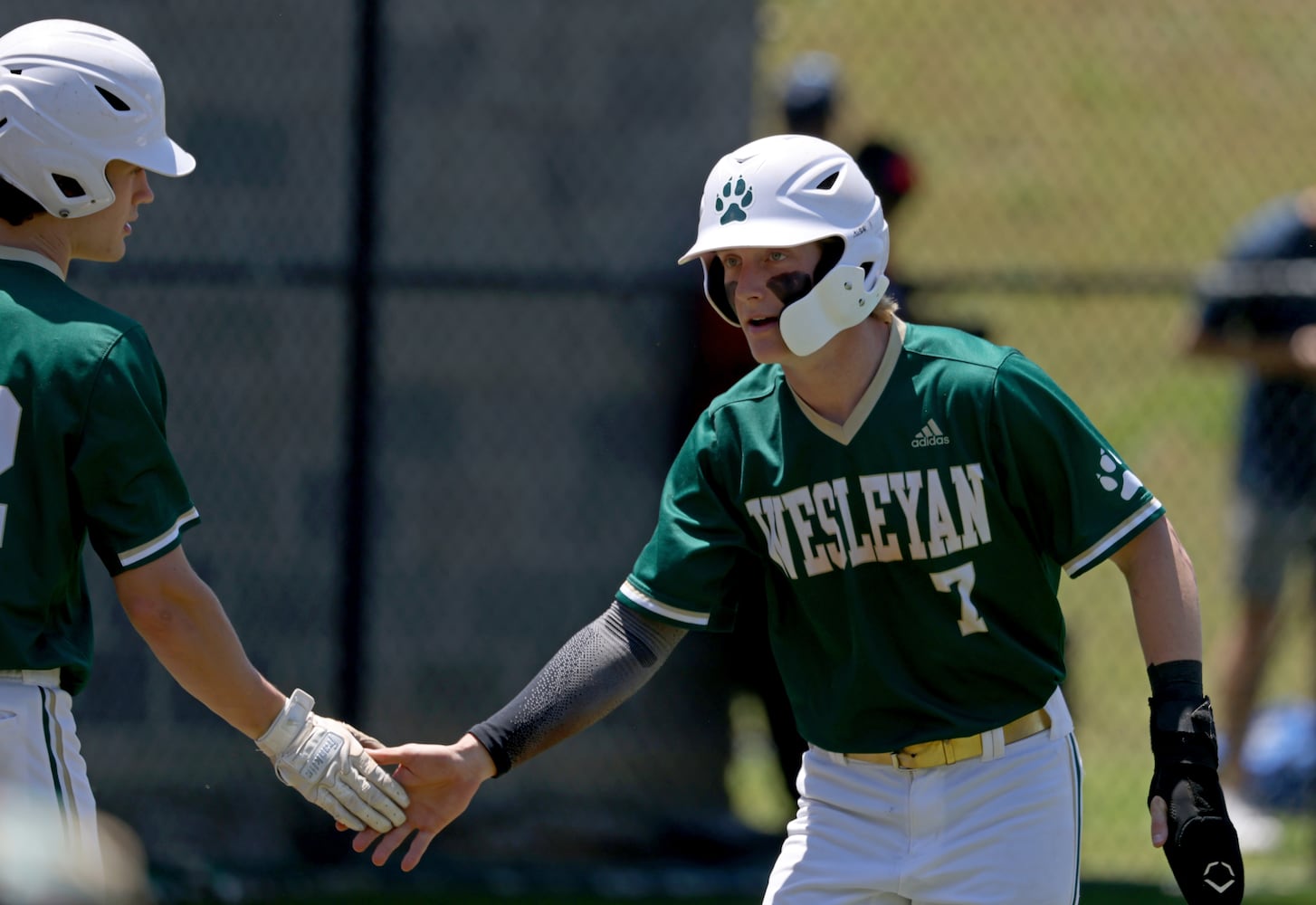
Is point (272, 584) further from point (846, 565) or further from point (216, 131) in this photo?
point (846, 565)

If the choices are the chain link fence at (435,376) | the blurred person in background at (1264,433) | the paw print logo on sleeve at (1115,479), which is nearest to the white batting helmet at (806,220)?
the paw print logo on sleeve at (1115,479)

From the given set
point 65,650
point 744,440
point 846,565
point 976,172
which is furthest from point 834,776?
point 976,172

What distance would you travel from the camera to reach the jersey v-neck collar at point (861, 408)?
12.0ft

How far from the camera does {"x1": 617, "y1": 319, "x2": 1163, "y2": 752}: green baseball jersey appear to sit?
3.56 m

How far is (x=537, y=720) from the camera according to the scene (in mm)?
3797

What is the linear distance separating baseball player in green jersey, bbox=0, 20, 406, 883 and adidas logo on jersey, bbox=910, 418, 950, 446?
4.40 feet

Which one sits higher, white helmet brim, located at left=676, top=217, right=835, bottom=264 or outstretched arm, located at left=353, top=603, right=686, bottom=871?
white helmet brim, located at left=676, top=217, right=835, bottom=264

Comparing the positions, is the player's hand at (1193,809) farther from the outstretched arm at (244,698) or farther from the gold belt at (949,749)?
the outstretched arm at (244,698)

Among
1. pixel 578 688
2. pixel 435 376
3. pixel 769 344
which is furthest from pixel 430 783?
pixel 435 376

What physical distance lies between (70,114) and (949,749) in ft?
6.57

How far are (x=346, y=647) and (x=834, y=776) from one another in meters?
3.27

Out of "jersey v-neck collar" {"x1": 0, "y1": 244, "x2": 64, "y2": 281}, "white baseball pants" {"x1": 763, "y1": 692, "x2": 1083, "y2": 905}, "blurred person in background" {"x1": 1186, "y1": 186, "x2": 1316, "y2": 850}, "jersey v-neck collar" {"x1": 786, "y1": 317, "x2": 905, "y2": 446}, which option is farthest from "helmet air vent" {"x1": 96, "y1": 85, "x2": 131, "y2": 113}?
"blurred person in background" {"x1": 1186, "y1": 186, "x2": 1316, "y2": 850}

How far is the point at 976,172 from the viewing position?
14250 millimetres

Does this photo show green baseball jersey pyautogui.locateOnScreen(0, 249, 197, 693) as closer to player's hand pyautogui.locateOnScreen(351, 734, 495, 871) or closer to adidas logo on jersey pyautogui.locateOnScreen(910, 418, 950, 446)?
player's hand pyautogui.locateOnScreen(351, 734, 495, 871)
